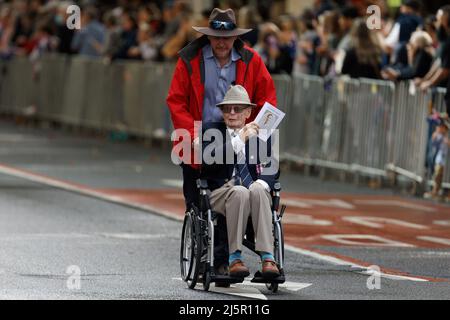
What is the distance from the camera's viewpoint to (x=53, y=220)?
16078 millimetres

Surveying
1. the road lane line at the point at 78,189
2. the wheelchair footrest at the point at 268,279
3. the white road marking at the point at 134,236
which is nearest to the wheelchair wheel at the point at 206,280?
the wheelchair footrest at the point at 268,279

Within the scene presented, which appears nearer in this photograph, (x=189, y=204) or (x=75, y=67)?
(x=189, y=204)

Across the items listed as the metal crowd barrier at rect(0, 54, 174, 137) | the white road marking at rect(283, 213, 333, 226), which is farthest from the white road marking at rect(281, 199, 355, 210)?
the metal crowd barrier at rect(0, 54, 174, 137)

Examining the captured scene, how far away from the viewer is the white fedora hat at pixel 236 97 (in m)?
11.4

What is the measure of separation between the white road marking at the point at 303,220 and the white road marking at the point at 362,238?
3.25 ft

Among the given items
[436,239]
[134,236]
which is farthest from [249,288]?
[436,239]

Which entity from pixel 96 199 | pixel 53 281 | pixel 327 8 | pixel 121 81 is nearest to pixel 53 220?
pixel 96 199

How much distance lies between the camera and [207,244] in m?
11.3

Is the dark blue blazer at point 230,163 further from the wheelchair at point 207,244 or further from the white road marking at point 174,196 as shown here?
the white road marking at point 174,196

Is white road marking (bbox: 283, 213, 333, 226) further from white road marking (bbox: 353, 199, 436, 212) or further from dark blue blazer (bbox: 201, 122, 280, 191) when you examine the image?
dark blue blazer (bbox: 201, 122, 280, 191)

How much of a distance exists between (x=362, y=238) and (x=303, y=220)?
1.53 m

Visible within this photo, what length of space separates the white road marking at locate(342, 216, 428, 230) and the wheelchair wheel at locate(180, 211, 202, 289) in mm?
4799
